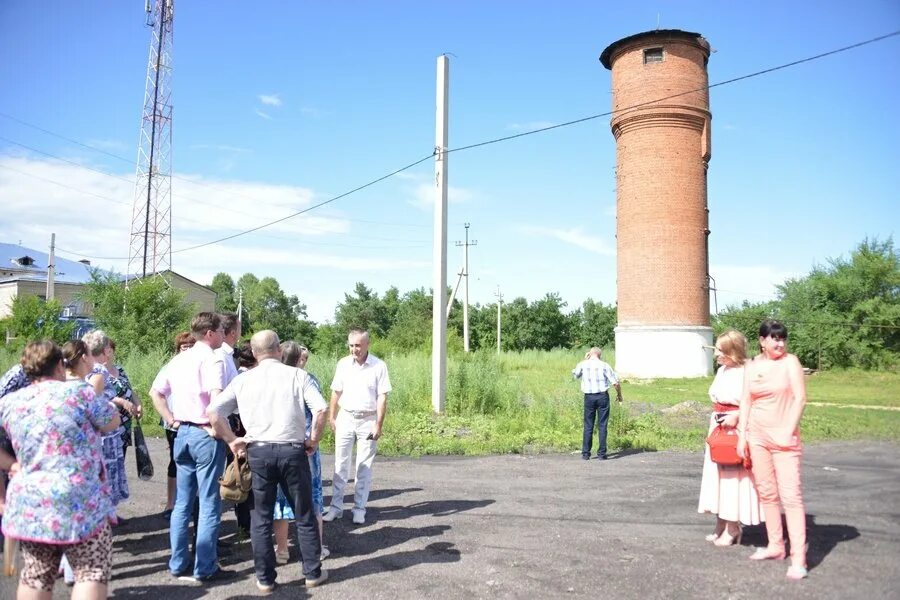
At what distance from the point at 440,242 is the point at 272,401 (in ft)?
32.8

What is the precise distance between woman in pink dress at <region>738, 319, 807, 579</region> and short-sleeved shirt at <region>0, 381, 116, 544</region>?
15.7 feet

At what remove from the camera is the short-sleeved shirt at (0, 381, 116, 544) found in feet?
11.4

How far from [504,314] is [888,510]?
64.8 metres

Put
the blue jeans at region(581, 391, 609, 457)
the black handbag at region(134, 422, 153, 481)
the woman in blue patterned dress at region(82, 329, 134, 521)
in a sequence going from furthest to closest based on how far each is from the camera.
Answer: the blue jeans at region(581, 391, 609, 457) → the black handbag at region(134, 422, 153, 481) → the woman in blue patterned dress at region(82, 329, 134, 521)

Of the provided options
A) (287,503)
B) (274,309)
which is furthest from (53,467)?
(274,309)

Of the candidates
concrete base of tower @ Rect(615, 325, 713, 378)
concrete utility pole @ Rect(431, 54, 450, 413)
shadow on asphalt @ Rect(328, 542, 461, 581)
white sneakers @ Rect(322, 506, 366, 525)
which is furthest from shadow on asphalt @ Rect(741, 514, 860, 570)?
concrete base of tower @ Rect(615, 325, 713, 378)

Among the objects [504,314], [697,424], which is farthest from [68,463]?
[504,314]

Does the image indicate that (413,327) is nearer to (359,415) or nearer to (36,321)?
(36,321)

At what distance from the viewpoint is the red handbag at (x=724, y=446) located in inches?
222

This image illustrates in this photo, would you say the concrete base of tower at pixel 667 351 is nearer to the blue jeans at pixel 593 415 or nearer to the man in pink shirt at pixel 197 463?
the blue jeans at pixel 593 415

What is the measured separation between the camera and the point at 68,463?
11.8 feet

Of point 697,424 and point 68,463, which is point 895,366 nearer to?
point 697,424

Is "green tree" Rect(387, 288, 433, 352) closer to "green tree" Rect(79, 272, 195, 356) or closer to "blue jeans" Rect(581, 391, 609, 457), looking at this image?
"green tree" Rect(79, 272, 195, 356)

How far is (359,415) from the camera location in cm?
688
